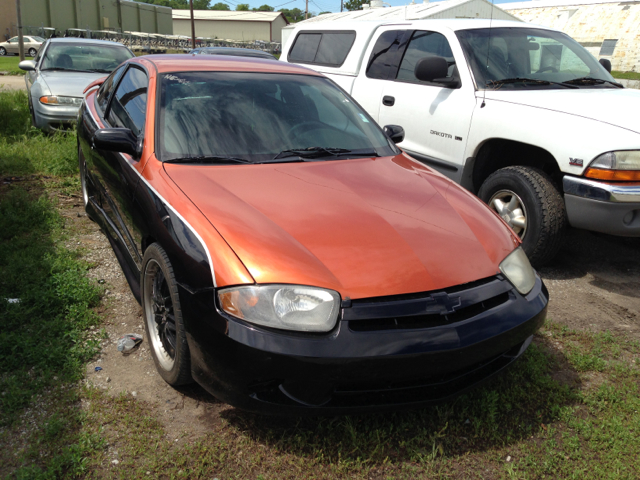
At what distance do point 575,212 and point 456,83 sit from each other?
5.46 feet

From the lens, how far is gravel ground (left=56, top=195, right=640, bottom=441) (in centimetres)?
264

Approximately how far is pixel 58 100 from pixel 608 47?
3437 centimetres

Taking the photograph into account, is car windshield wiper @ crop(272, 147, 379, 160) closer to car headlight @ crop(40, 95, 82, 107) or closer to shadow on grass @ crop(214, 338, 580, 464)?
shadow on grass @ crop(214, 338, 580, 464)

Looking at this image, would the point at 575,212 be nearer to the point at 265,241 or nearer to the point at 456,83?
the point at 456,83

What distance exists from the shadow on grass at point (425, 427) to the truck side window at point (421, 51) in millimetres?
3375

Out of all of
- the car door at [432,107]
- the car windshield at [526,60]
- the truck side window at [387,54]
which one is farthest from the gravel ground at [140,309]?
the truck side window at [387,54]

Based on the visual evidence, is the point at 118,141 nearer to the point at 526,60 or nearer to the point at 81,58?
the point at 526,60

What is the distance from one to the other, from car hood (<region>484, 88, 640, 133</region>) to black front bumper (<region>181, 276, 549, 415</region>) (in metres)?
2.29

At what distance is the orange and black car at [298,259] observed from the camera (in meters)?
2.11

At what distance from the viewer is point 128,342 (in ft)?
10.3

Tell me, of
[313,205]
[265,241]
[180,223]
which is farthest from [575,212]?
[180,223]

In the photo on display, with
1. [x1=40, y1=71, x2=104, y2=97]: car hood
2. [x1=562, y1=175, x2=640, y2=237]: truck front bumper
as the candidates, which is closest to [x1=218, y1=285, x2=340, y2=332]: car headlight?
[x1=562, y1=175, x2=640, y2=237]: truck front bumper

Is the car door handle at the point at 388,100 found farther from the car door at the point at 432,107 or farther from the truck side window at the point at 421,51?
the truck side window at the point at 421,51

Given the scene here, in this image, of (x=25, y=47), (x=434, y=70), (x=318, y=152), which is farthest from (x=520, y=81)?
(x=25, y=47)
